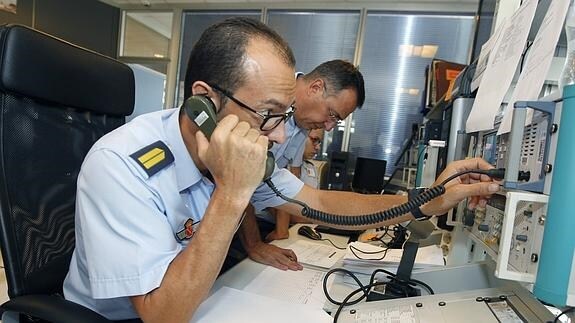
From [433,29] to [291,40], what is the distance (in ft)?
4.89

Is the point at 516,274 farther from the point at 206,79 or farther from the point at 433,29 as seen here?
the point at 433,29

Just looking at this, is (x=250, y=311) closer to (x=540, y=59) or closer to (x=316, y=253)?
(x=316, y=253)

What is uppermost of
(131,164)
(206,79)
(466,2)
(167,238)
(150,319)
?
(466,2)

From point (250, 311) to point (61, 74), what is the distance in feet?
2.30

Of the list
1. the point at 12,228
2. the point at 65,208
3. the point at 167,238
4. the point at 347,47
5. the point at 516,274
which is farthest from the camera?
the point at 347,47

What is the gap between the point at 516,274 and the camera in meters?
0.52

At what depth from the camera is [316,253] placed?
1.23 meters

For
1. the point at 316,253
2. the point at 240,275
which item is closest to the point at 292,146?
the point at 316,253

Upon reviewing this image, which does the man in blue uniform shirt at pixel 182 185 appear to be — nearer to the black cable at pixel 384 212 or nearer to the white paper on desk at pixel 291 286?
the black cable at pixel 384 212

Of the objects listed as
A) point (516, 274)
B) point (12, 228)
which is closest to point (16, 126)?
point (12, 228)

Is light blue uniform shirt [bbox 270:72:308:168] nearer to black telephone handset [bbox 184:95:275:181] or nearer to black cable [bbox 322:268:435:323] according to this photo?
black cable [bbox 322:268:435:323]

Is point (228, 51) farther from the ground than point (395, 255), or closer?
farther from the ground

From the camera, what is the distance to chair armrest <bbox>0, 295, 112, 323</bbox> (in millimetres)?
613

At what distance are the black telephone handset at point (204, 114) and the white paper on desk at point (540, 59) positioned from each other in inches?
17.6
